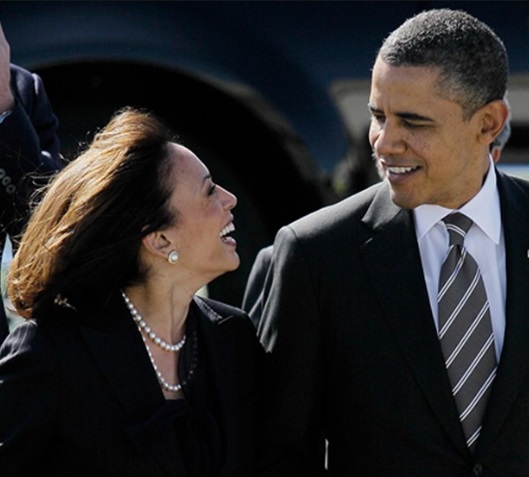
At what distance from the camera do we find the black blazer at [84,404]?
2.72 m

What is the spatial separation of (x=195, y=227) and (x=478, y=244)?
61cm

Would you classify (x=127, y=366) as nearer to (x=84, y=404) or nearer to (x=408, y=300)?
(x=84, y=404)

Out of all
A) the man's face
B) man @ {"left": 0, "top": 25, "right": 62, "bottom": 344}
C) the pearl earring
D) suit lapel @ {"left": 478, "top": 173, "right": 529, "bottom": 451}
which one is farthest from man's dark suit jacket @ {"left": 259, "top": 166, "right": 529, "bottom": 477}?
man @ {"left": 0, "top": 25, "right": 62, "bottom": 344}

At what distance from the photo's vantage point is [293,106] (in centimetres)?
463

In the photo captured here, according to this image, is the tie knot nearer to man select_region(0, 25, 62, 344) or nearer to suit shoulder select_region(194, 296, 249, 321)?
suit shoulder select_region(194, 296, 249, 321)

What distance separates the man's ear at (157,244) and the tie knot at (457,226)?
0.60 meters

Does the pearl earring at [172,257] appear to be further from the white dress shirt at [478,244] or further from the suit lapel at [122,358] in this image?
the white dress shirt at [478,244]

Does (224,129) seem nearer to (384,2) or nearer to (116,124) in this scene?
(384,2)

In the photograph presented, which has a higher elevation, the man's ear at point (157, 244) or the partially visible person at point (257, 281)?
the man's ear at point (157, 244)

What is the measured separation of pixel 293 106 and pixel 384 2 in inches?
18.9

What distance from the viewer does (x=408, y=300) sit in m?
2.87

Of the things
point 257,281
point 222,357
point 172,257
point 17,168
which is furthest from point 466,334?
point 257,281

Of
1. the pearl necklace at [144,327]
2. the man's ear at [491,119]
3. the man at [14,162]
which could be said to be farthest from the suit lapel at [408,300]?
the man at [14,162]

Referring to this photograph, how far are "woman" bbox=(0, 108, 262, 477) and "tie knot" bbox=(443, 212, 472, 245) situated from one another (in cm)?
47
